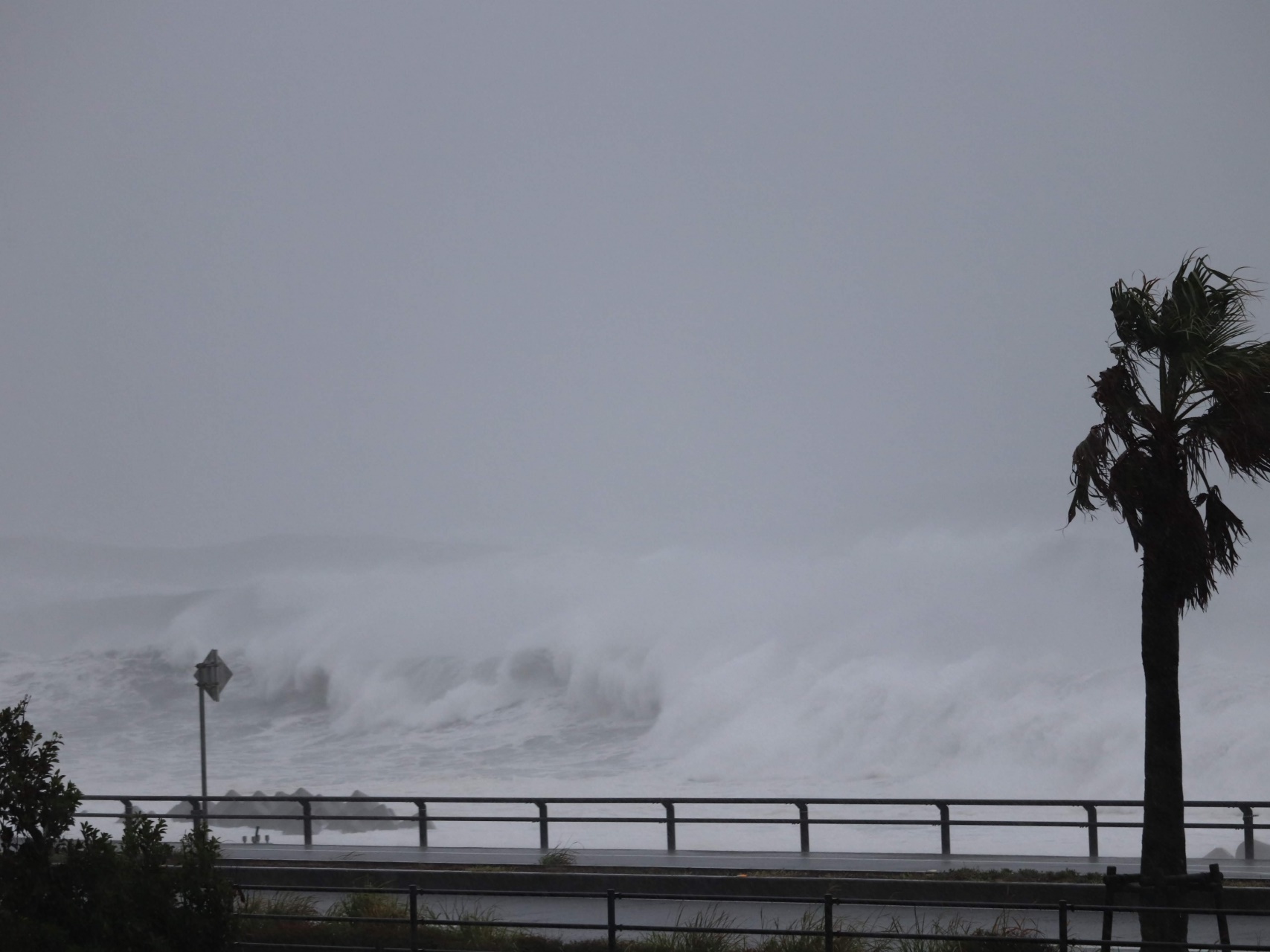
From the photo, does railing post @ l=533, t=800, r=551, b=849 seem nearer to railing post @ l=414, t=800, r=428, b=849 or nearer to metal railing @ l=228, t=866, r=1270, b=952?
railing post @ l=414, t=800, r=428, b=849

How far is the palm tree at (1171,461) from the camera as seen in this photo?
410 inches

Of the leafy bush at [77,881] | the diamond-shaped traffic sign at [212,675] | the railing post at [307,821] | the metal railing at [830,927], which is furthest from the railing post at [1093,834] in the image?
the diamond-shaped traffic sign at [212,675]

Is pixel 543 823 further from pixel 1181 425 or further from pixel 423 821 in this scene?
pixel 1181 425

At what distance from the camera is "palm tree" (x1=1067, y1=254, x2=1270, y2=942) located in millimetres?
10414

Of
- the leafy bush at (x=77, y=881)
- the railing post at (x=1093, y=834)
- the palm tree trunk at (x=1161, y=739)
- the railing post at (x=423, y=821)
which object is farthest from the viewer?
the railing post at (x=423, y=821)

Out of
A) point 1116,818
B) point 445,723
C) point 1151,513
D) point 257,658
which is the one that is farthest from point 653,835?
point 257,658

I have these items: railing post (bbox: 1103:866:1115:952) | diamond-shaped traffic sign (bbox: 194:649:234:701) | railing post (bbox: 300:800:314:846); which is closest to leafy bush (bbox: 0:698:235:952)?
railing post (bbox: 1103:866:1115:952)

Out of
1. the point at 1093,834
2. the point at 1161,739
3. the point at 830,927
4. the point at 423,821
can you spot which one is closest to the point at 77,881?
the point at 830,927

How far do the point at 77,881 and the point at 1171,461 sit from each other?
27.9 ft

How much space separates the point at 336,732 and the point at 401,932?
182 ft

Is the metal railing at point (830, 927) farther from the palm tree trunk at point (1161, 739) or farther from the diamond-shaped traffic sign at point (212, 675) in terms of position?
the diamond-shaped traffic sign at point (212, 675)

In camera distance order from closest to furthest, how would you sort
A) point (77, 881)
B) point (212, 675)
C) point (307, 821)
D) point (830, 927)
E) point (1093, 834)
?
point (77, 881) < point (830, 927) < point (1093, 834) < point (307, 821) < point (212, 675)

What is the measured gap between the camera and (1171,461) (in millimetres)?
10664

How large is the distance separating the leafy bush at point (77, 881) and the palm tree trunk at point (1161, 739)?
271 inches
